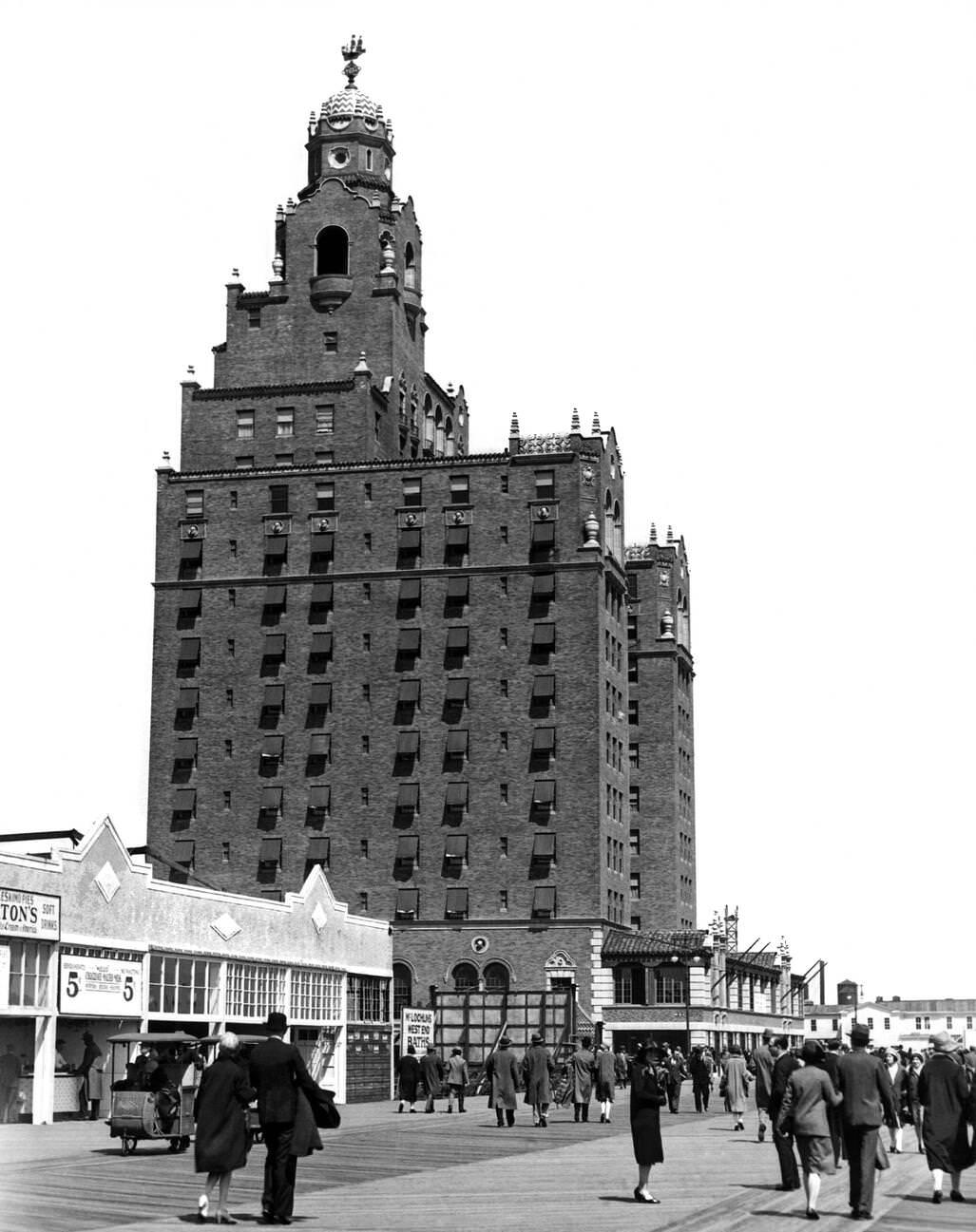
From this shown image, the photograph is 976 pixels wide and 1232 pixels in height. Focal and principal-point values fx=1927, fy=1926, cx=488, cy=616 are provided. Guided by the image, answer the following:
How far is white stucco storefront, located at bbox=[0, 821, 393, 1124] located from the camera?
47.6 m

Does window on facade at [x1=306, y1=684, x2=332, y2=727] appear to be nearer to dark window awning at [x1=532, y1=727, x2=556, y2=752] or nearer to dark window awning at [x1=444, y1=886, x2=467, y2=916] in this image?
dark window awning at [x1=532, y1=727, x2=556, y2=752]

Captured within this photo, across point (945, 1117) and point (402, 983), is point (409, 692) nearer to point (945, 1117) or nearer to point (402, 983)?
point (402, 983)

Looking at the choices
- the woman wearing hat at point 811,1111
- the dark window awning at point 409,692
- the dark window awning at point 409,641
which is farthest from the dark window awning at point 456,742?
the woman wearing hat at point 811,1111

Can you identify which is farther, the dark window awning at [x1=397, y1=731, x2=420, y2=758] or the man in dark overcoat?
the dark window awning at [x1=397, y1=731, x2=420, y2=758]

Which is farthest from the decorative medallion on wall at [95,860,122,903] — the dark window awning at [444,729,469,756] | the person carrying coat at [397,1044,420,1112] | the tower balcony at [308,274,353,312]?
the tower balcony at [308,274,353,312]

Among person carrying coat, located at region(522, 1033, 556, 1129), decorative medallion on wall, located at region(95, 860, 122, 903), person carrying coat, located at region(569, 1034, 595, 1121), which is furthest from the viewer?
person carrying coat, located at region(569, 1034, 595, 1121)

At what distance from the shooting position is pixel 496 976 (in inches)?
3841

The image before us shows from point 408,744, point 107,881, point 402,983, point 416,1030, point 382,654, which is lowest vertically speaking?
point 416,1030

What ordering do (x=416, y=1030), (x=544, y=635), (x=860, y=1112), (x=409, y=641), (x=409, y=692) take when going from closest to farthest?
(x=860, y=1112), (x=416, y=1030), (x=544, y=635), (x=409, y=692), (x=409, y=641)

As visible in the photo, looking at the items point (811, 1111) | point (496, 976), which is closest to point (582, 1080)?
point (811, 1111)

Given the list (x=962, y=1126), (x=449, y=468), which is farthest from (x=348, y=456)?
(x=962, y=1126)

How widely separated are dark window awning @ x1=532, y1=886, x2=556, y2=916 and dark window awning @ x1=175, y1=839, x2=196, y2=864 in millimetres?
18228

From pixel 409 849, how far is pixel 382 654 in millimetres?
10561

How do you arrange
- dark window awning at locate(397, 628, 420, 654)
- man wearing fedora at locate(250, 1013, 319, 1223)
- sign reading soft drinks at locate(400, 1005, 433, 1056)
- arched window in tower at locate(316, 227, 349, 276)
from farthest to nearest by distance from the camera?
1. arched window in tower at locate(316, 227, 349, 276)
2. dark window awning at locate(397, 628, 420, 654)
3. sign reading soft drinks at locate(400, 1005, 433, 1056)
4. man wearing fedora at locate(250, 1013, 319, 1223)
